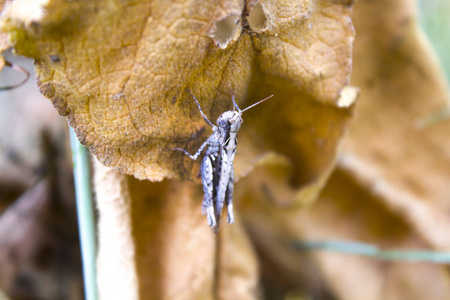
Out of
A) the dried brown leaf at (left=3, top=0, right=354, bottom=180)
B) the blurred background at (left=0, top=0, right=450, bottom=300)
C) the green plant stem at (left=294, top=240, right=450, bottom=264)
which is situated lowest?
the green plant stem at (left=294, top=240, right=450, bottom=264)

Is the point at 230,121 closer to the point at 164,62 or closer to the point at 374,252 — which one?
the point at 164,62

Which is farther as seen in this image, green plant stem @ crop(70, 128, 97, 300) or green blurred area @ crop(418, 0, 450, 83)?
green blurred area @ crop(418, 0, 450, 83)

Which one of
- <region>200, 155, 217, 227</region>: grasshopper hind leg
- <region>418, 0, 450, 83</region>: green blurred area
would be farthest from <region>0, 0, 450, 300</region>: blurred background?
<region>418, 0, 450, 83</region>: green blurred area

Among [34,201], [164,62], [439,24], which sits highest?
[164,62]

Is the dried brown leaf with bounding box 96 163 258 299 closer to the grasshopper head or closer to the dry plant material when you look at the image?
the dry plant material

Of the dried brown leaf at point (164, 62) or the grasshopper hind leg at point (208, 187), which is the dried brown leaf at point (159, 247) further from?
the dried brown leaf at point (164, 62)

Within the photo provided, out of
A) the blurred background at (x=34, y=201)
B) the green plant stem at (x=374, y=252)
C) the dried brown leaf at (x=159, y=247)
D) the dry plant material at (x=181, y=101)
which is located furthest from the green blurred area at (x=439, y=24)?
the blurred background at (x=34, y=201)

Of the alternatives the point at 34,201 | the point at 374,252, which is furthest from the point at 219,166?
the point at 374,252

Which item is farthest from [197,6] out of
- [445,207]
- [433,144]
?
[445,207]

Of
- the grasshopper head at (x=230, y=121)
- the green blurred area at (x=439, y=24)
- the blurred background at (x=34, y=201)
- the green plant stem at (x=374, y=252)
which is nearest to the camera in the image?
the grasshopper head at (x=230, y=121)
